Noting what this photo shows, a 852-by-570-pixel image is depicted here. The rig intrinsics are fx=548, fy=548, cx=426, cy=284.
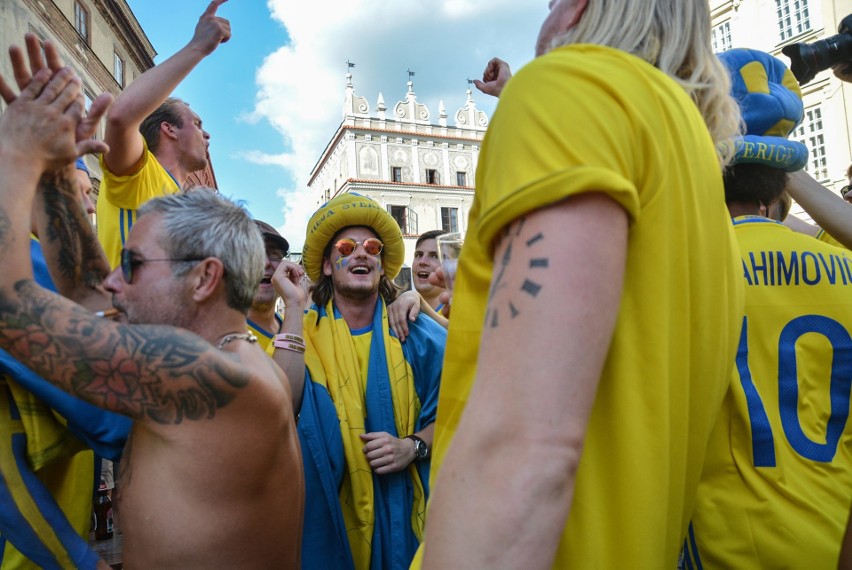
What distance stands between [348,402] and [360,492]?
1.56ft

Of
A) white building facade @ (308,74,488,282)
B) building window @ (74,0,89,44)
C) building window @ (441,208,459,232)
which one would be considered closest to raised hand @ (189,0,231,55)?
building window @ (74,0,89,44)

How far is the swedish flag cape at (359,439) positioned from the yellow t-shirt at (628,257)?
207 centimetres

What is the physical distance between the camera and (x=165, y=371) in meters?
1.62

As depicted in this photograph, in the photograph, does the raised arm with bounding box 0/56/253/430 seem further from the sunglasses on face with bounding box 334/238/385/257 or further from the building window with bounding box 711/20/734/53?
the building window with bounding box 711/20/734/53

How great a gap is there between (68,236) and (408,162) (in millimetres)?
→ 34565

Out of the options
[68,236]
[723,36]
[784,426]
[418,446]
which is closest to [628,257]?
[784,426]

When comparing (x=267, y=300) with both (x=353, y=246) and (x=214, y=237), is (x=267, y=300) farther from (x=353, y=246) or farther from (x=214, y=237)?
(x=214, y=237)

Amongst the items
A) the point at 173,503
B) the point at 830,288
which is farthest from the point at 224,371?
the point at 830,288

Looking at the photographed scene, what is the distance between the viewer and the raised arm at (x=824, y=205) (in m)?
2.04

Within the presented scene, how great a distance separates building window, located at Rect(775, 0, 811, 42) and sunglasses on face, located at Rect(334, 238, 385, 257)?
2169cm

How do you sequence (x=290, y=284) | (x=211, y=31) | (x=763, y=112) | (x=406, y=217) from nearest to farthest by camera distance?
(x=763, y=112) → (x=211, y=31) → (x=290, y=284) → (x=406, y=217)

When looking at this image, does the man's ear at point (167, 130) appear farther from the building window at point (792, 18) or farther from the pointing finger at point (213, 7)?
the building window at point (792, 18)

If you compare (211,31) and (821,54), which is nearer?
(821,54)

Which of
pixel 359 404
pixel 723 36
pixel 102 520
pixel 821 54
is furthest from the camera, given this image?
pixel 723 36
